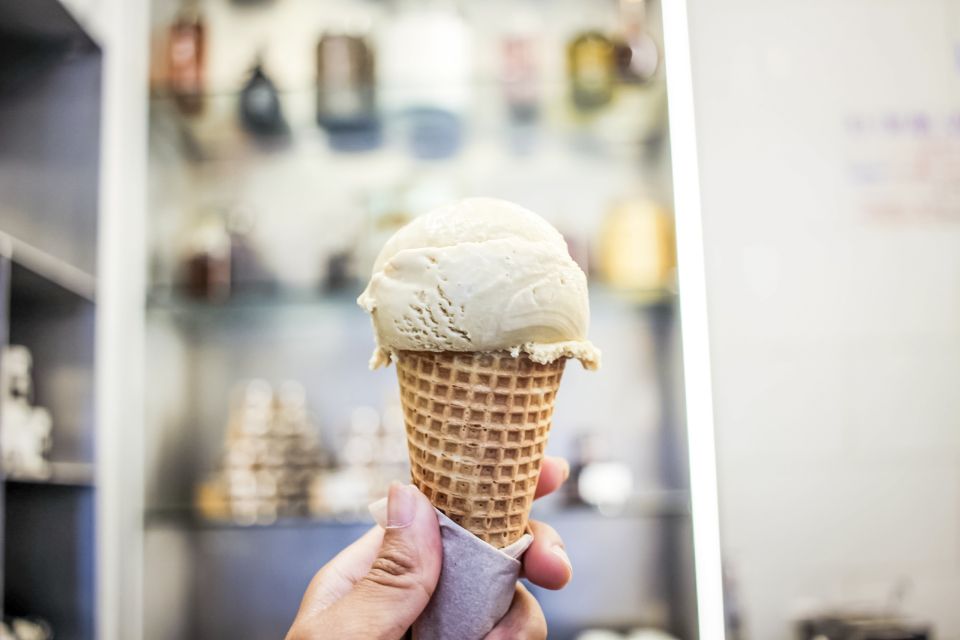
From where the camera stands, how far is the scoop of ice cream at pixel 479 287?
2.52ft

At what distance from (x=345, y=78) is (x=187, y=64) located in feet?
1.20

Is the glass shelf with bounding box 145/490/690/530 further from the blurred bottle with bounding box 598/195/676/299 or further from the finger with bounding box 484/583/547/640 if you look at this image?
the finger with bounding box 484/583/547/640

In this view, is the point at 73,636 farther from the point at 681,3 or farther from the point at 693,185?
the point at 681,3

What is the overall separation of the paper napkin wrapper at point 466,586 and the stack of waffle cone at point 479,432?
0.08 feet

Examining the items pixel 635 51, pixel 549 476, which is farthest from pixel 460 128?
pixel 549 476

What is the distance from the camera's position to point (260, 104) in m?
2.03

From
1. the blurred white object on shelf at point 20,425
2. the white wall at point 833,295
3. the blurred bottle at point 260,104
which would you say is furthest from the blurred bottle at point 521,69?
the blurred white object on shelf at point 20,425

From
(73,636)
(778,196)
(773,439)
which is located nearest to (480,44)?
(778,196)

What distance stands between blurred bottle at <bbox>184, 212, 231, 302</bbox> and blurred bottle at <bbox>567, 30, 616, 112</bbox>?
0.87m

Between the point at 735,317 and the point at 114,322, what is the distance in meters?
1.39

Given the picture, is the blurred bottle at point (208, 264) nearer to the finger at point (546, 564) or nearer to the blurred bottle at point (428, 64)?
the blurred bottle at point (428, 64)

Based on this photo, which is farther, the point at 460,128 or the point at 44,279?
the point at 460,128

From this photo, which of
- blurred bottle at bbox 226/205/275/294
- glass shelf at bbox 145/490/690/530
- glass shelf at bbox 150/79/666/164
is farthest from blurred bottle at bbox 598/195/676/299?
blurred bottle at bbox 226/205/275/294

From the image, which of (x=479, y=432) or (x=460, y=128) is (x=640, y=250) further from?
(x=479, y=432)
